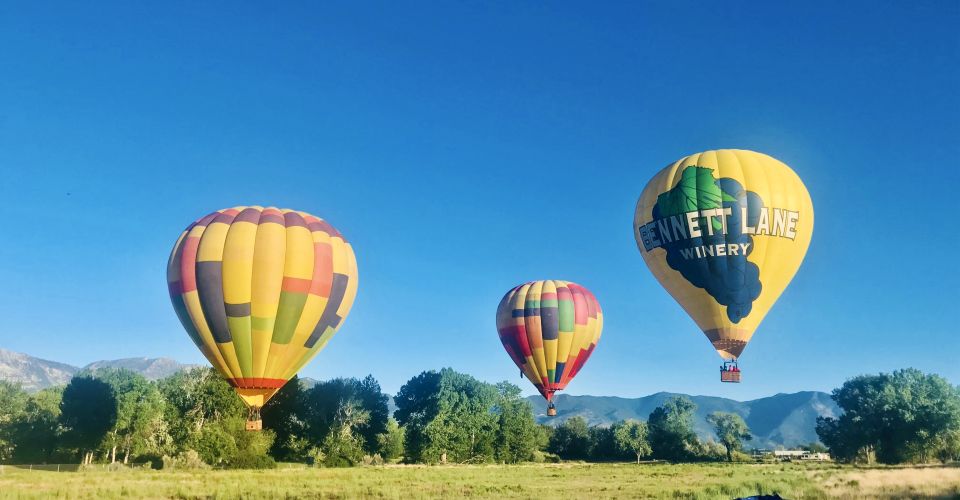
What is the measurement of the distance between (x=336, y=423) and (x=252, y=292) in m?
37.5

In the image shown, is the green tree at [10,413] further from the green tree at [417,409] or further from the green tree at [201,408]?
the green tree at [417,409]

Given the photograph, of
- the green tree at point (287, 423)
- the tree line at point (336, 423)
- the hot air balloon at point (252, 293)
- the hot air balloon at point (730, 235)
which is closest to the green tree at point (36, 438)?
the tree line at point (336, 423)

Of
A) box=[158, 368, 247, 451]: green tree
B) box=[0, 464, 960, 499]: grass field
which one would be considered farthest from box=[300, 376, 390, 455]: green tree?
box=[0, 464, 960, 499]: grass field

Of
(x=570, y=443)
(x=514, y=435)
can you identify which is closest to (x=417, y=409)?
(x=514, y=435)

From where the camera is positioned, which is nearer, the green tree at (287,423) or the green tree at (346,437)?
the green tree at (346,437)

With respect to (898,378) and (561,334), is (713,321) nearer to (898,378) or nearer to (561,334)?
(561,334)

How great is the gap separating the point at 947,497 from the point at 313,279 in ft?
96.4

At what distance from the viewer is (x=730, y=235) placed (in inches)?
1366

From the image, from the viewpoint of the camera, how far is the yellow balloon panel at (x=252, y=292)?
33312 mm

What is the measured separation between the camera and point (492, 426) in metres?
77.7

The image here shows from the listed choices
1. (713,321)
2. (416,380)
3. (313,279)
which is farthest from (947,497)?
(416,380)

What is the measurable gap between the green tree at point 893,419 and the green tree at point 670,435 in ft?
56.5

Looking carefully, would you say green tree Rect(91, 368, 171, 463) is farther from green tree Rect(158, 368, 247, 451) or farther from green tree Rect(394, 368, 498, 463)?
green tree Rect(394, 368, 498, 463)

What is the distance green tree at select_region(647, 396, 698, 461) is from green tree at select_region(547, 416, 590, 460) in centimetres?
919
